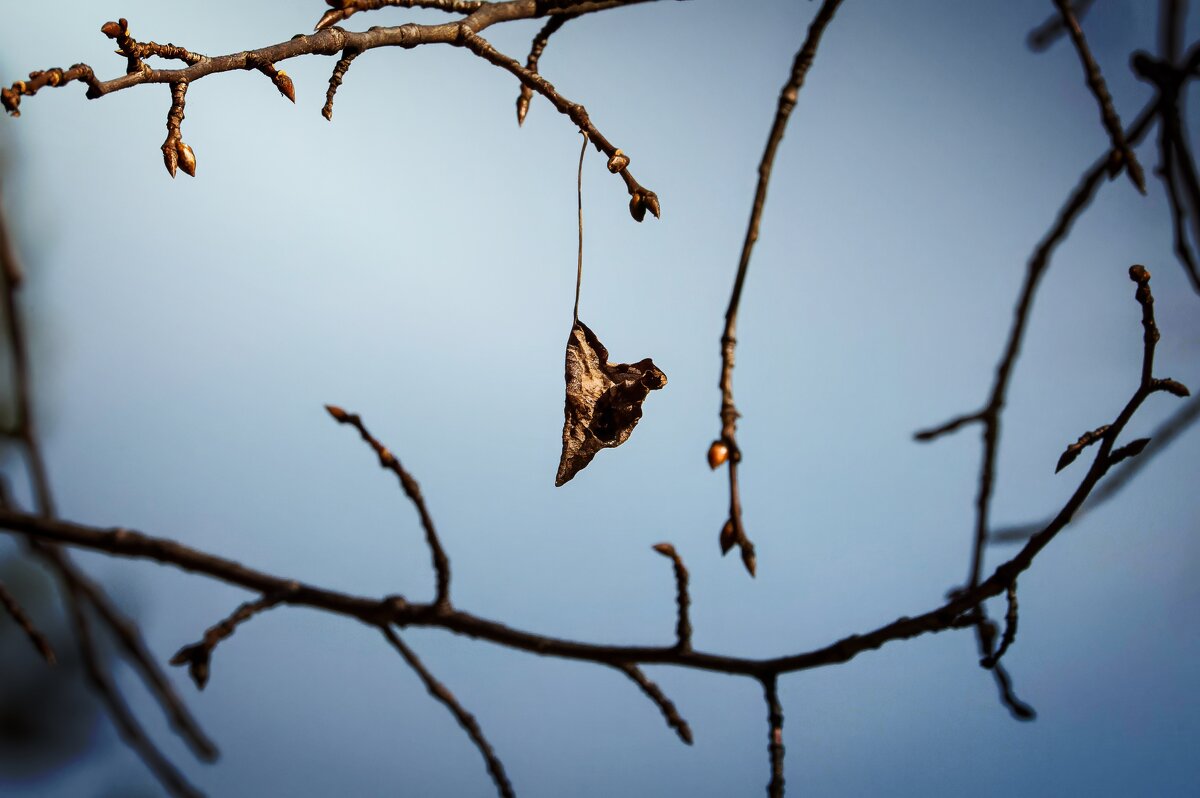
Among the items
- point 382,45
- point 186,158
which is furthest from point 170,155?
point 382,45

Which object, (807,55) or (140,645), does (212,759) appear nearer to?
(140,645)

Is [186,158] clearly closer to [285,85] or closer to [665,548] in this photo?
[285,85]

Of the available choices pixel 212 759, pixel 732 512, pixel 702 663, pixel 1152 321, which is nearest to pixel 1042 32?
pixel 1152 321

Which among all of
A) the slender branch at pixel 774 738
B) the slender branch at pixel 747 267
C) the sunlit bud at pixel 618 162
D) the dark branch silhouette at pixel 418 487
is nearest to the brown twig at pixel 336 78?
the dark branch silhouette at pixel 418 487

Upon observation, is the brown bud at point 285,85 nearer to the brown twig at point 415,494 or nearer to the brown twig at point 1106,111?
the brown twig at point 415,494

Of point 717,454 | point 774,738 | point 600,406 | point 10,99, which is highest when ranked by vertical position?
point 10,99
